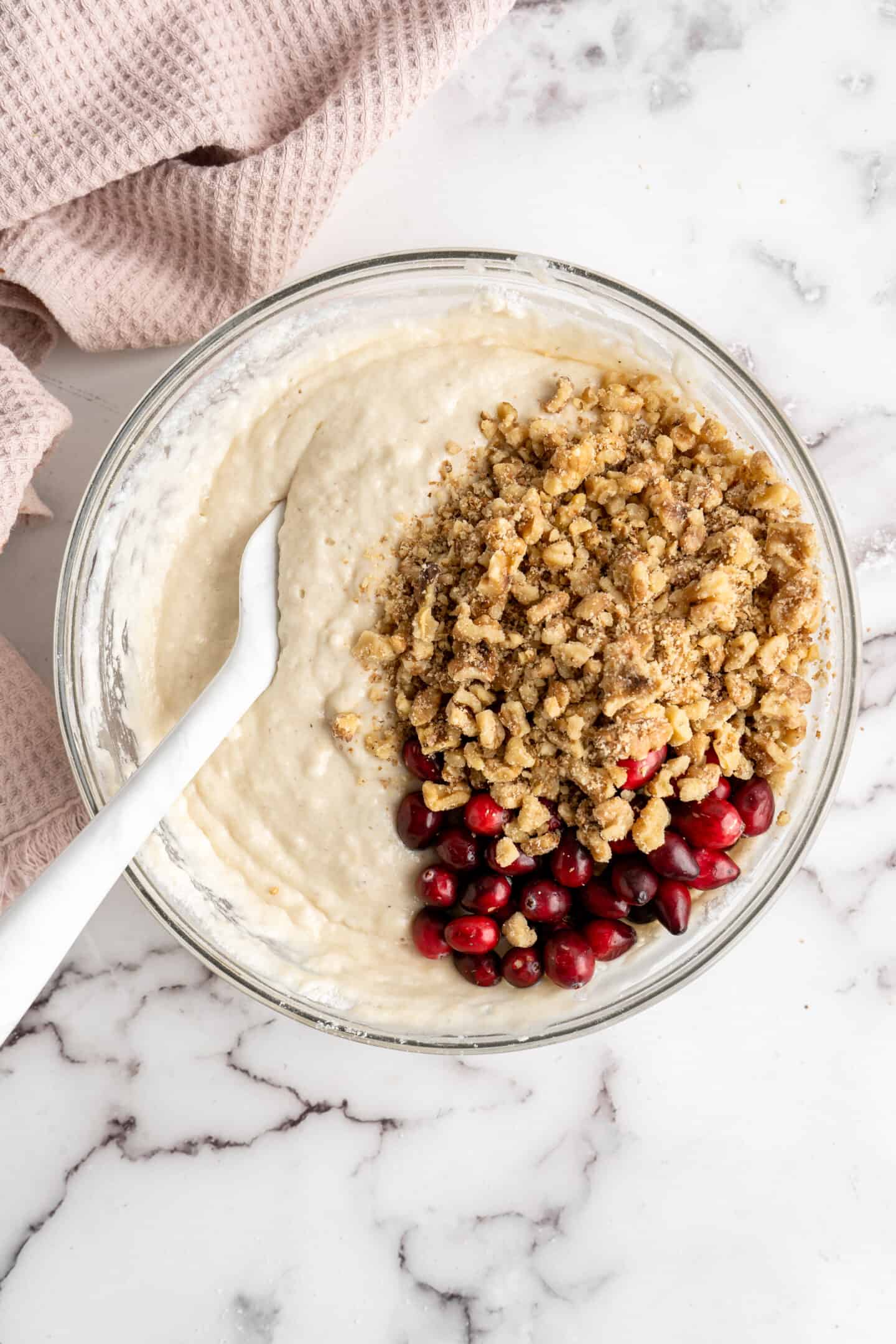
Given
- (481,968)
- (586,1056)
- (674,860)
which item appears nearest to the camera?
(674,860)

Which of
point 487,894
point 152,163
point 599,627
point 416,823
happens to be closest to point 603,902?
point 487,894

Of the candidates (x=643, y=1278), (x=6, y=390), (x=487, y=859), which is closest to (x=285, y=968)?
(x=487, y=859)

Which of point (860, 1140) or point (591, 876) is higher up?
point (591, 876)

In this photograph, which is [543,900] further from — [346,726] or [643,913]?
[346,726]

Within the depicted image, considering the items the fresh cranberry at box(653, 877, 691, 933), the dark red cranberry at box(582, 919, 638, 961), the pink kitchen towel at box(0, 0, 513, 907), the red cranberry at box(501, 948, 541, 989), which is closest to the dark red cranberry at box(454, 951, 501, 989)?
the red cranberry at box(501, 948, 541, 989)

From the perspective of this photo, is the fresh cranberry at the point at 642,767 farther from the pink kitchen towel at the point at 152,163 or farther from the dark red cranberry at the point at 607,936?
the pink kitchen towel at the point at 152,163

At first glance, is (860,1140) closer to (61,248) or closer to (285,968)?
(285,968)
